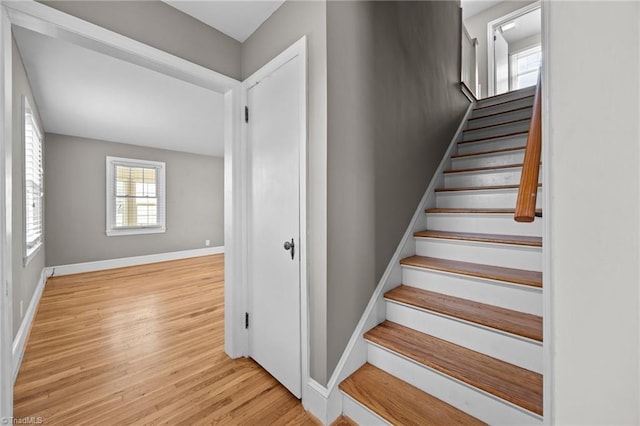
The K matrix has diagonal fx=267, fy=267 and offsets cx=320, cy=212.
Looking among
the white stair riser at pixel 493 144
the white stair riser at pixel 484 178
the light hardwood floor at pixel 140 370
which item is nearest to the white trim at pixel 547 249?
the light hardwood floor at pixel 140 370

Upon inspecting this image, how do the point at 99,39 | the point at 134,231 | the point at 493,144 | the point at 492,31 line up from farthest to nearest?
the point at 134,231
the point at 492,31
the point at 493,144
the point at 99,39

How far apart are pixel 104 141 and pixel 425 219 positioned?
5735 mm

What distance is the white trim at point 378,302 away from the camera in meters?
1.52

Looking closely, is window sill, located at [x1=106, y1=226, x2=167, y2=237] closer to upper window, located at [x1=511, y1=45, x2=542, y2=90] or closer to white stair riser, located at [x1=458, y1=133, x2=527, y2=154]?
white stair riser, located at [x1=458, y1=133, x2=527, y2=154]

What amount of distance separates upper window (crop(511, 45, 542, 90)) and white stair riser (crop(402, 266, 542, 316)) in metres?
5.08

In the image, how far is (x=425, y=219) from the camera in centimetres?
232

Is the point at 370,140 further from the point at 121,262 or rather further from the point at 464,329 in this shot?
the point at 121,262

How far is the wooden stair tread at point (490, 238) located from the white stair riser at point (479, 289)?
1.01ft

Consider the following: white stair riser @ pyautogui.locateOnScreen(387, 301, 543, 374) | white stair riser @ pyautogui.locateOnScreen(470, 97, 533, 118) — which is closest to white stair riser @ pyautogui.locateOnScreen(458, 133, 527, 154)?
white stair riser @ pyautogui.locateOnScreen(470, 97, 533, 118)

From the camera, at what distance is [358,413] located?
55.4 inches

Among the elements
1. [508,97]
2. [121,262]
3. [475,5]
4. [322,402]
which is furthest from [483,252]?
[121,262]

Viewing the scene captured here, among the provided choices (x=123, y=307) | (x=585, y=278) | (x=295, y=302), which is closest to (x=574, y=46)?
(x=585, y=278)

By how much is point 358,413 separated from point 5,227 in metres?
1.88

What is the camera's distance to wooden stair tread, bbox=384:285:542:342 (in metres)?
1.30
